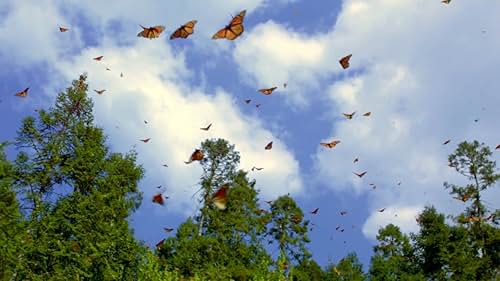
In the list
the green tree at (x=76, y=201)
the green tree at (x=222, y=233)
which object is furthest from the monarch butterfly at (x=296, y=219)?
the green tree at (x=76, y=201)

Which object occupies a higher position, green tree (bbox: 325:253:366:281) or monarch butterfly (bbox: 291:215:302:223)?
monarch butterfly (bbox: 291:215:302:223)

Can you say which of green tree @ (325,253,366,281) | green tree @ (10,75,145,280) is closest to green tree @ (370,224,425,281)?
green tree @ (325,253,366,281)

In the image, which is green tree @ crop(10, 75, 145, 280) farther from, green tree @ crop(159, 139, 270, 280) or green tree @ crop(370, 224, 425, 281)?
green tree @ crop(370, 224, 425, 281)

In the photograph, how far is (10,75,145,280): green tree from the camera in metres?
28.5

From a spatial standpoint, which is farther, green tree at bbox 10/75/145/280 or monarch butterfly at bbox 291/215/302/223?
monarch butterfly at bbox 291/215/302/223

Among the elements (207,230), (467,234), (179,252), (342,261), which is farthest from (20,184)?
(467,234)

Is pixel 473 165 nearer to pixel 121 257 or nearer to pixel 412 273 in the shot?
pixel 412 273

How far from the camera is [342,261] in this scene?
48594mm

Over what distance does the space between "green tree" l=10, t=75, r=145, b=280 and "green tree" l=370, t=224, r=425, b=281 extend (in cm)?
2139

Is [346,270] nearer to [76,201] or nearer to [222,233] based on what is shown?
[222,233]

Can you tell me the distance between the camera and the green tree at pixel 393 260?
44.0 metres

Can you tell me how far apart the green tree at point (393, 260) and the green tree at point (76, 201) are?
842 inches

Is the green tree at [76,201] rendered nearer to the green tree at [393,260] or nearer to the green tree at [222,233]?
the green tree at [222,233]

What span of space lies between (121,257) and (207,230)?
50.7 feet
